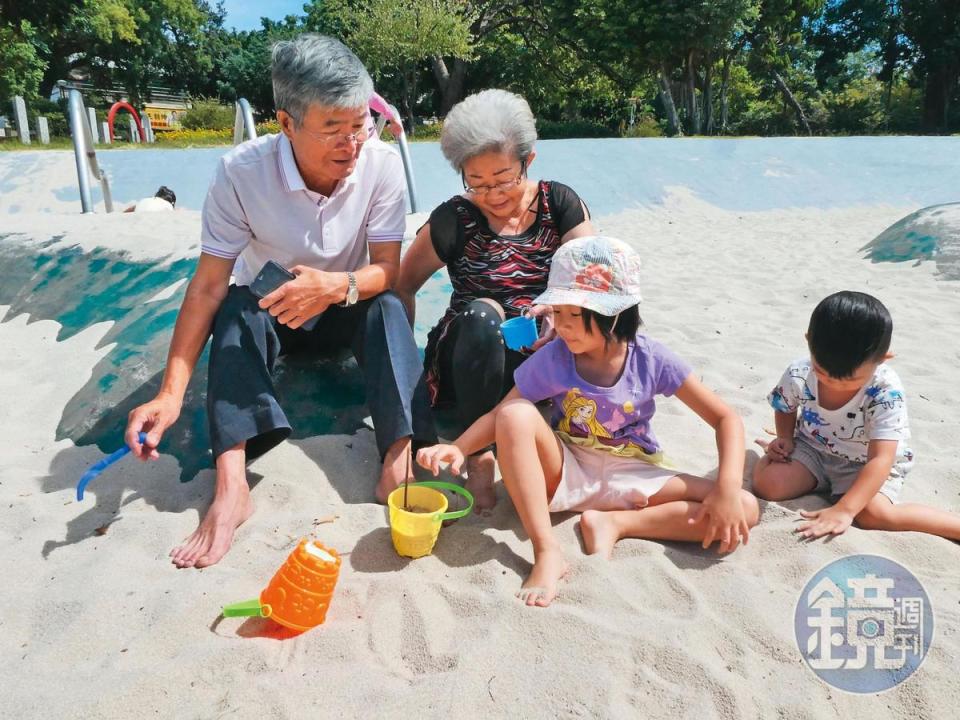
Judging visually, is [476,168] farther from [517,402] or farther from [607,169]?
[607,169]

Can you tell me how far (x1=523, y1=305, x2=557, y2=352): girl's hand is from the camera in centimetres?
235

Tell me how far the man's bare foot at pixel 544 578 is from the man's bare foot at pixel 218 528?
0.85 m

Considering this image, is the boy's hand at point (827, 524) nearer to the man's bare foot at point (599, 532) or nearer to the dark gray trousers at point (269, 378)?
the man's bare foot at point (599, 532)

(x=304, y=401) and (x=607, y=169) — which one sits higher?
(x=607, y=169)

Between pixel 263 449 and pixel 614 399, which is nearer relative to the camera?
pixel 614 399

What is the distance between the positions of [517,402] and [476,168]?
2.68 feet

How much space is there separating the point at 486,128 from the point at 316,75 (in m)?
0.53

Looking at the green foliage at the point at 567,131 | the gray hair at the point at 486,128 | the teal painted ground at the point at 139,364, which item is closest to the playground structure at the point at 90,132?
the teal painted ground at the point at 139,364

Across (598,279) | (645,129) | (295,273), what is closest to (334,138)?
(295,273)

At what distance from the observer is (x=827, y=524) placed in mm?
1991

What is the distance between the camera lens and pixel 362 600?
1.81 m

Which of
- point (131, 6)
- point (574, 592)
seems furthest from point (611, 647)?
point (131, 6)

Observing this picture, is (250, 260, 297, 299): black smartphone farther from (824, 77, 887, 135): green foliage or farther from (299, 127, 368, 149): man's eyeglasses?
(824, 77, 887, 135): green foliage

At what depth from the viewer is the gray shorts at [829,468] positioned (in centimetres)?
219
